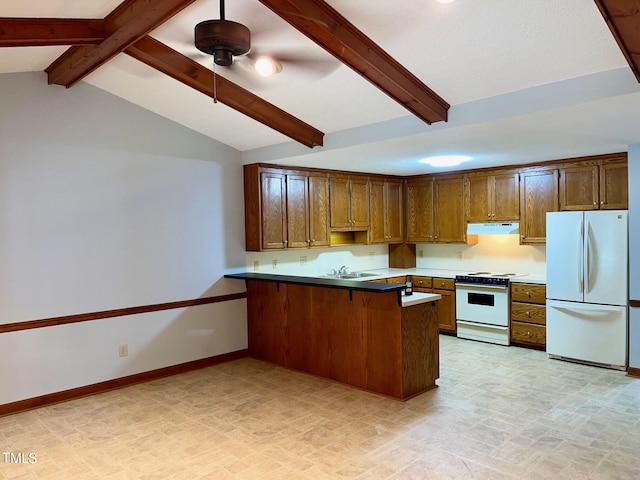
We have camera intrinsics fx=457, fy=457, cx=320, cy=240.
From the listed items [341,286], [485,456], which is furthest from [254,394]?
[485,456]

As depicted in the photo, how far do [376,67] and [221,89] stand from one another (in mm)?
1486

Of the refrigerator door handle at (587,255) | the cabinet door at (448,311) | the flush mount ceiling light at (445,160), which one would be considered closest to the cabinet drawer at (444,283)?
the cabinet door at (448,311)

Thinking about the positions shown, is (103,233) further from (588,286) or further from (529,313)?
(588,286)

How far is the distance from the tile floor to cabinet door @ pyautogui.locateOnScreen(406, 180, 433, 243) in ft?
8.11

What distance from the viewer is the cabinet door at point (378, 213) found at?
6430 millimetres

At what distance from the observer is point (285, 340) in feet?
16.3

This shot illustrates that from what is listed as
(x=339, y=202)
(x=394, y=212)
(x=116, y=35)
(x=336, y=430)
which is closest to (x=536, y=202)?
(x=394, y=212)

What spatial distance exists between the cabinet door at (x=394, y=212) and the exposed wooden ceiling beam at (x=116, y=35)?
13.7ft

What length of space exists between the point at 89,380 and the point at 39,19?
299 cm

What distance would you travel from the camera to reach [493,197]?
19.1 ft

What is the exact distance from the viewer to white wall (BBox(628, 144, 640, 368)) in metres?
4.32

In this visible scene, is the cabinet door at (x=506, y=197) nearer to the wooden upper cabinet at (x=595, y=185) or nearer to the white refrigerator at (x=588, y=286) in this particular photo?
the wooden upper cabinet at (x=595, y=185)

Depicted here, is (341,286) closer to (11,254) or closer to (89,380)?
(89,380)

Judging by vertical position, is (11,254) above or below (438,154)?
below
